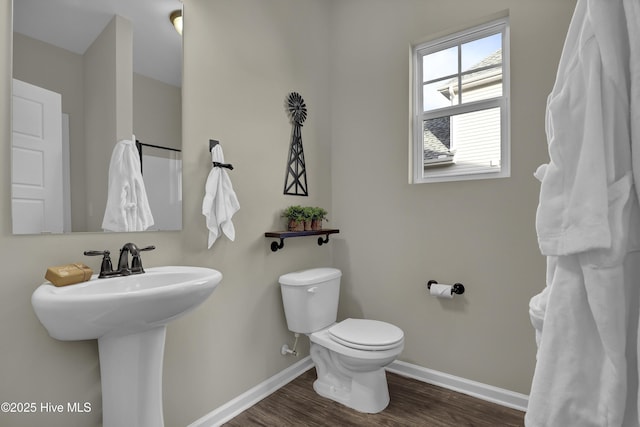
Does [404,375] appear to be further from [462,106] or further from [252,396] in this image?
[462,106]

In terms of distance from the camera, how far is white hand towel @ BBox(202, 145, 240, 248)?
1.64m

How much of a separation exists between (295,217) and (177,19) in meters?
1.25

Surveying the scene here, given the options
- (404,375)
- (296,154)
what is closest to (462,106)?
(296,154)

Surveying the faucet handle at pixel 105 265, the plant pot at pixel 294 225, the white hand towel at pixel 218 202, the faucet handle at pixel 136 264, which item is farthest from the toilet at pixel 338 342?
the faucet handle at pixel 105 265

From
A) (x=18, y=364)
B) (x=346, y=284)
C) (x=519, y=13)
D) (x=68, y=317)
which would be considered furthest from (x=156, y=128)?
(x=519, y=13)

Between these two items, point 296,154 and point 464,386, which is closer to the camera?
point 464,386

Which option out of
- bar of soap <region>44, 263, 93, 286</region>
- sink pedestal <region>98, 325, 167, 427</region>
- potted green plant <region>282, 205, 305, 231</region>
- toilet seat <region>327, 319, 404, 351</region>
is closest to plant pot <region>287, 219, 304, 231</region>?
potted green plant <region>282, 205, 305, 231</region>

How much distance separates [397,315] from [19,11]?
96.5 inches

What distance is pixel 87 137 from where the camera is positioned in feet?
4.21

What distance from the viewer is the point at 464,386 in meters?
2.02

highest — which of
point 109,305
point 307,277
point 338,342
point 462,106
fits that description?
point 462,106

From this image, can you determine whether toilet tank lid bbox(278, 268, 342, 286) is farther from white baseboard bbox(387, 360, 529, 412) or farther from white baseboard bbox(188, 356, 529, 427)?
white baseboard bbox(387, 360, 529, 412)

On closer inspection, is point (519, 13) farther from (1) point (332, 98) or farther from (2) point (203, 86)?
(2) point (203, 86)

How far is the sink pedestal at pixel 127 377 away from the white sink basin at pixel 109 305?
0.13 meters
